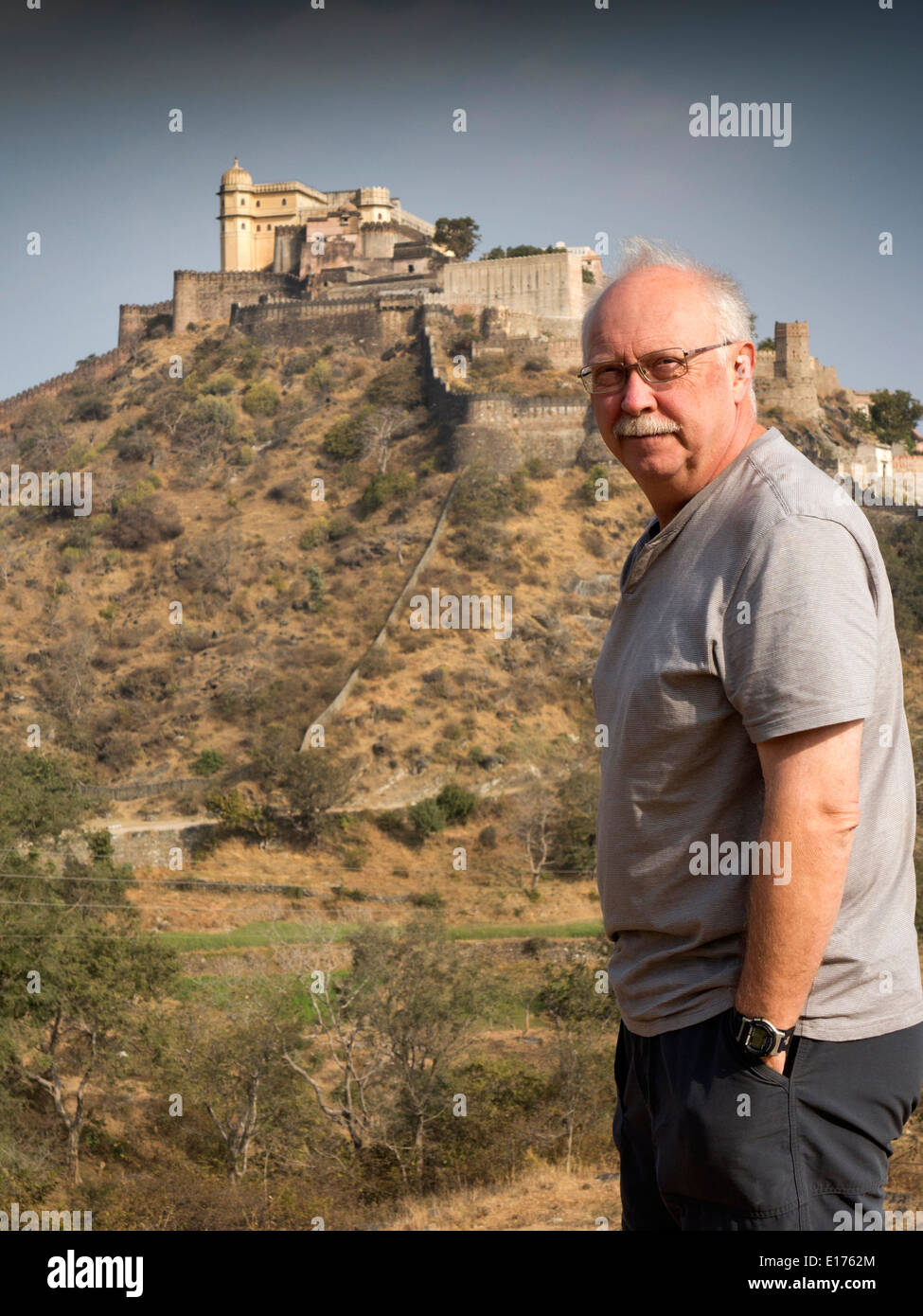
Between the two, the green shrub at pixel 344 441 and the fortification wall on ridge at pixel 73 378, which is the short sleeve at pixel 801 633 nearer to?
the green shrub at pixel 344 441

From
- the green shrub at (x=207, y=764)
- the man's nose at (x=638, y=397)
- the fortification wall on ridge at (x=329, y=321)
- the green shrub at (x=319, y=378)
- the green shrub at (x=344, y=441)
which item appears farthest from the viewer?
the green shrub at (x=319, y=378)

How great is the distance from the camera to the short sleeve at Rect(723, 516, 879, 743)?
4.90 feet

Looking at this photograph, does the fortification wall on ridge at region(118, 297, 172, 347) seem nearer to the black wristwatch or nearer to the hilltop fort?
the hilltop fort

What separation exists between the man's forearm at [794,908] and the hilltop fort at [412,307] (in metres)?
34.2

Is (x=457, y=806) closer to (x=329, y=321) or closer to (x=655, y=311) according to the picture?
(x=655, y=311)

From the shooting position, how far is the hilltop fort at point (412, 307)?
3612cm

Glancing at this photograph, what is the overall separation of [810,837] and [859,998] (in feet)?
0.86

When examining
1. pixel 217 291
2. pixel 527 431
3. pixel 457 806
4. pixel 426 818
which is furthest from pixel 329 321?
pixel 426 818

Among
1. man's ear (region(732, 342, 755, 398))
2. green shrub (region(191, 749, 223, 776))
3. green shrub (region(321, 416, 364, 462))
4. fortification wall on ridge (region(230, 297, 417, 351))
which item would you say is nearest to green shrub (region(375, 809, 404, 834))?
green shrub (region(191, 749, 223, 776))

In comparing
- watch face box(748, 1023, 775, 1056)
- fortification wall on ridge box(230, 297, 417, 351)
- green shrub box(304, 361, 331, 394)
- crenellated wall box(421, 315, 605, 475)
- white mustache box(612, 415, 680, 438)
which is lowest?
watch face box(748, 1023, 775, 1056)

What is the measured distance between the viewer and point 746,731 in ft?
5.24

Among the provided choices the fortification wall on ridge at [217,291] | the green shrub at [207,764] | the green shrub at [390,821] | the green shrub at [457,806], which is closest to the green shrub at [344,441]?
the fortification wall on ridge at [217,291]

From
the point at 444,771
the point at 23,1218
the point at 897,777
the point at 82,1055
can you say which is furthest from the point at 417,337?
the point at 897,777
